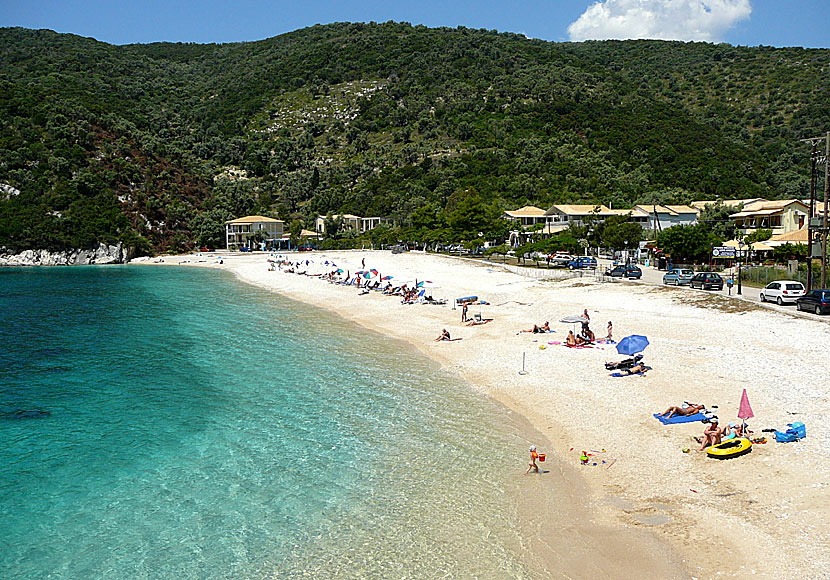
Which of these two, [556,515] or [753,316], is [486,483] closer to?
[556,515]

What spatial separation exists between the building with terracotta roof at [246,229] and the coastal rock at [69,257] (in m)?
21.0

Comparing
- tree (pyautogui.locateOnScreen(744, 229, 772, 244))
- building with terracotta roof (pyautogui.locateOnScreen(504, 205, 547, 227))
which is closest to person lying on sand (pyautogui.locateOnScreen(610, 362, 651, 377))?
tree (pyautogui.locateOnScreen(744, 229, 772, 244))

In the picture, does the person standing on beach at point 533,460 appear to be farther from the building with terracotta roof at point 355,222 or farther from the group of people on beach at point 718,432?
the building with terracotta roof at point 355,222

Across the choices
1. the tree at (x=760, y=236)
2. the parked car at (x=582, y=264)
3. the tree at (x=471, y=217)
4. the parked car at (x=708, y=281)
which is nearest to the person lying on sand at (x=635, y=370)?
the parked car at (x=708, y=281)

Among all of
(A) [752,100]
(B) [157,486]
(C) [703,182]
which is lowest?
(B) [157,486]

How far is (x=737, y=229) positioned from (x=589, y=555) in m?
68.4

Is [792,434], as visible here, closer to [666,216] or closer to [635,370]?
[635,370]

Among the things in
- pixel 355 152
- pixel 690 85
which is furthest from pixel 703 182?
pixel 355 152

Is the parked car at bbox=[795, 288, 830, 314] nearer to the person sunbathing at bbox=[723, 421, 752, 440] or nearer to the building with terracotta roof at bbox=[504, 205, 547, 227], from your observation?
the person sunbathing at bbox=[723, 421, 752, 440]

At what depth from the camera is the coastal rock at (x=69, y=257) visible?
88812mm

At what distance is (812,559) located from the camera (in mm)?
9109

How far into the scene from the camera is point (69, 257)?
90625mm

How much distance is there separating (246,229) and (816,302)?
3940 inches

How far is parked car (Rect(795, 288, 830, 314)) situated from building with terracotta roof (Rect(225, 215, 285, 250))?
315 ft
